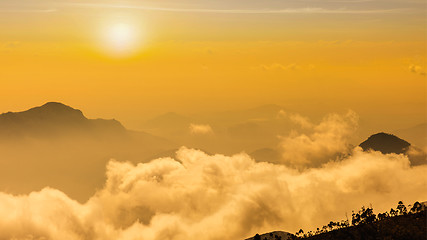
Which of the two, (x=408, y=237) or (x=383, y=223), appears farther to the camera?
(x=383, y=223)

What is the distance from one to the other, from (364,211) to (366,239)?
555 cm

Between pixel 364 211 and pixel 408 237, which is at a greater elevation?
pixel 364 211

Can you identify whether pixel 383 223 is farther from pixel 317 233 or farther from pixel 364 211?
pixel 317 233

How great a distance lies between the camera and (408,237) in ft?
140

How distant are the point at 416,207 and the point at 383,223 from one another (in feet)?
16.7

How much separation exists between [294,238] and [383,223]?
29.0 feet

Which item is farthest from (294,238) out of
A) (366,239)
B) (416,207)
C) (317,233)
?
(416,207)


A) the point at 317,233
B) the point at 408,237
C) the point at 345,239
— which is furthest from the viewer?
the point at 317,233

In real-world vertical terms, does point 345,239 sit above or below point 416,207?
below

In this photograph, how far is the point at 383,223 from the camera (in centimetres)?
4744

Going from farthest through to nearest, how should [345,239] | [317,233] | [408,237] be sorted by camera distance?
1. [317,233]
2. [345,239]
3. [408,237]

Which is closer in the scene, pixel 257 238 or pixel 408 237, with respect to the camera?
pixel 408 237

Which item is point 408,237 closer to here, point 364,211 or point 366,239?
point 366,239

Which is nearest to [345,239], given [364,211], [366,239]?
[366,239]
